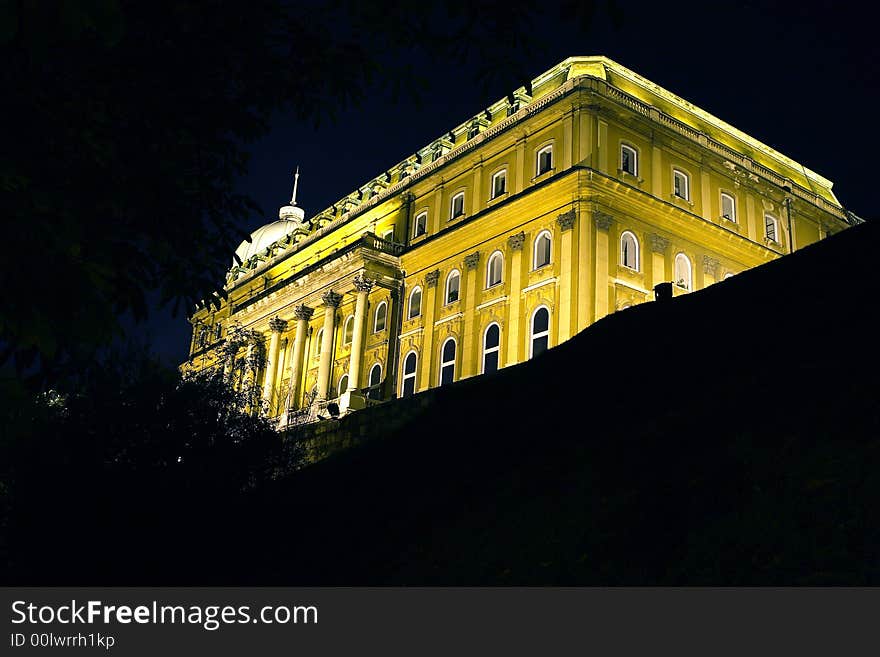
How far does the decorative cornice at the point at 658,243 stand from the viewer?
33.9m

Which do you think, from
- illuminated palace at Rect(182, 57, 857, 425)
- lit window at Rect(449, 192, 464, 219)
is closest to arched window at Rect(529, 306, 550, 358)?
illuminated palace at Rect(182, 57, 857, 425)

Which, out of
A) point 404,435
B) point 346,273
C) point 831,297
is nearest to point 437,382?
point 346,273

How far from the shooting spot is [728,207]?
126 ft

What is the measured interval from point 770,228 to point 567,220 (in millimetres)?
14021

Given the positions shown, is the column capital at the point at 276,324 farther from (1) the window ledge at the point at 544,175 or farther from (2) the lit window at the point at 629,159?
(2) the lit window at the point at 629,159

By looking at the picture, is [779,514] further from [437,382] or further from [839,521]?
[437,382]

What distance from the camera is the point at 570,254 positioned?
31.6m

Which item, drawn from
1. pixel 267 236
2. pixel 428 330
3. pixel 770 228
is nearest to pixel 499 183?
pixel 428 330

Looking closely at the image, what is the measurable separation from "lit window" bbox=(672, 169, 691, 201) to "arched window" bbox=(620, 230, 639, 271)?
4.43 m

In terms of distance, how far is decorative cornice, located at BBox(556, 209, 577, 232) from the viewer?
3188 centimetres

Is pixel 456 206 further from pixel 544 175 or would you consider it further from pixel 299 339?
pixel 299 339

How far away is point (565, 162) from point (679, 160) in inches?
265

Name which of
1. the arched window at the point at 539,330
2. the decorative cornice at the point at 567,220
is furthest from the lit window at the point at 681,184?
the arched window at the point at 539,330

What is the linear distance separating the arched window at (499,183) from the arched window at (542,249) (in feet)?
13.3
